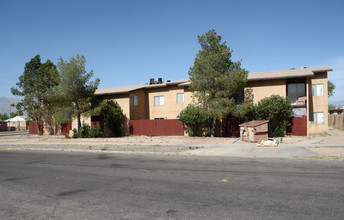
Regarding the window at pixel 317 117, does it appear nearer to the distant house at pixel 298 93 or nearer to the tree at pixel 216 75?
the distant house at pixel 298 93

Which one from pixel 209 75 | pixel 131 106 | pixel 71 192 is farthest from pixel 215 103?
pixel 71 192

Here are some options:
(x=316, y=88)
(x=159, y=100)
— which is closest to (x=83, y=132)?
(x=159, y=100)

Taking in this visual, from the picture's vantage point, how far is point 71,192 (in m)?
7.15

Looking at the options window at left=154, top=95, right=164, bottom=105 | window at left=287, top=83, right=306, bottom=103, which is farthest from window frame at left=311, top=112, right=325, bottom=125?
window at left=154, top=95, right=164, bottom=105

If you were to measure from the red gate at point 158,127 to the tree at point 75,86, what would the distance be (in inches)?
212

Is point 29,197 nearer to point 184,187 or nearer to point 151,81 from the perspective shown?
point 184,187

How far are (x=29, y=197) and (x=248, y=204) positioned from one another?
513 centimetres

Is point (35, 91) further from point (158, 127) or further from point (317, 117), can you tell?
point (317, 117)

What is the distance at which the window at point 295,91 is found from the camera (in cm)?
2603

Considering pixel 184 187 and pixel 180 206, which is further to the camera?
pixel 184 187

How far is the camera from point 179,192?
6797 mm

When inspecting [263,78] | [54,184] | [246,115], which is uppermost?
[263,78]

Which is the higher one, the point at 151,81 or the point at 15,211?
the point at 151,81

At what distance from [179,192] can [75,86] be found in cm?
2264
